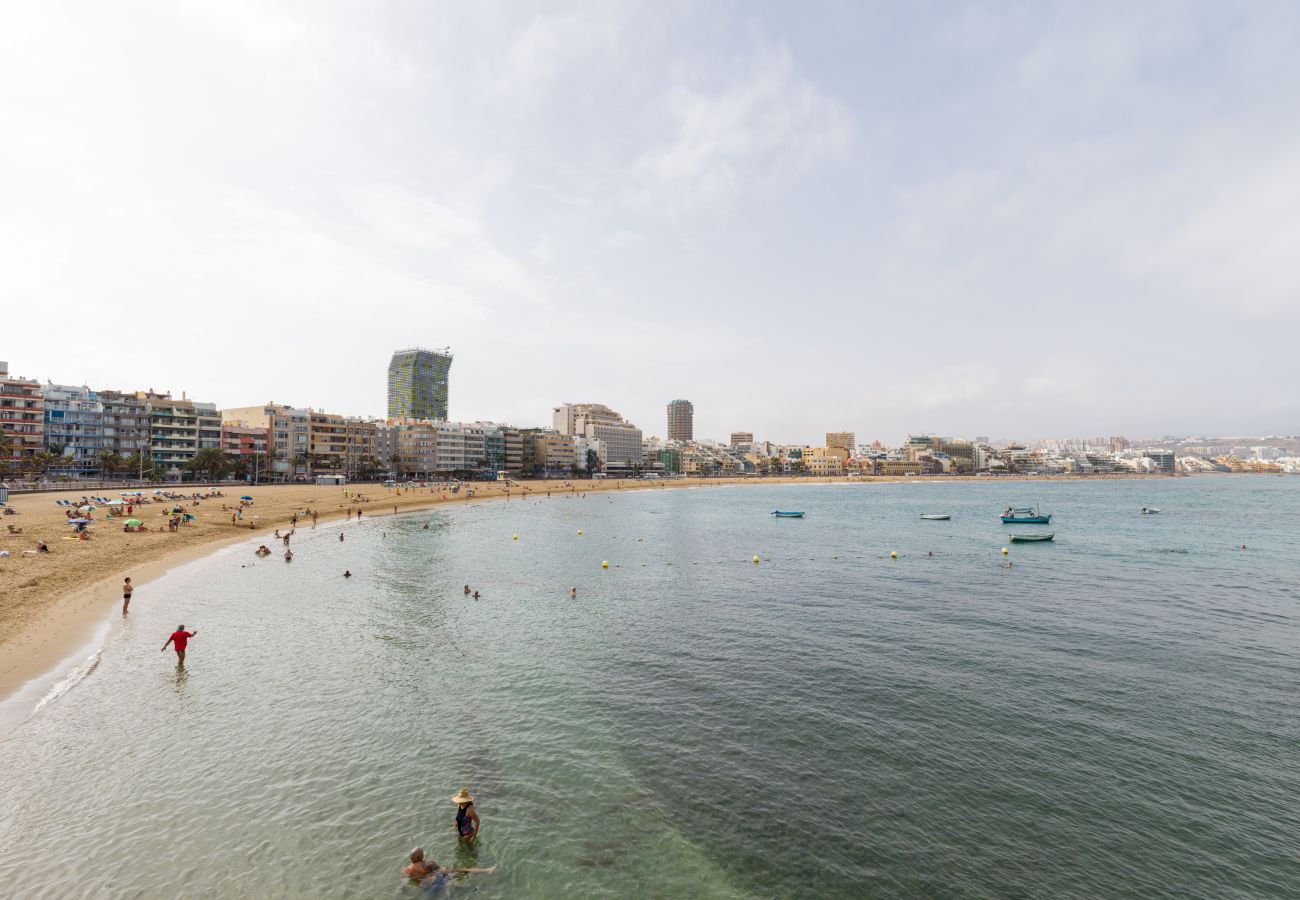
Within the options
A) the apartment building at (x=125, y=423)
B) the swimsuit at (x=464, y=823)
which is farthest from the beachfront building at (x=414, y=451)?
the swimsuit at (x=464, y=823)

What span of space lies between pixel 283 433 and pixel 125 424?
103 ft

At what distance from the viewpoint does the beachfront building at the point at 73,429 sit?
114250 millimetres

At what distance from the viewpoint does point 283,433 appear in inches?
5915

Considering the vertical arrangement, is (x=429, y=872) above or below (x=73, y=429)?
below

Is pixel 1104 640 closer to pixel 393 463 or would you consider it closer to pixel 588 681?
pixel 588 681

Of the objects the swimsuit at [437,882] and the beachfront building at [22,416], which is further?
the beachfront building at [22,416]

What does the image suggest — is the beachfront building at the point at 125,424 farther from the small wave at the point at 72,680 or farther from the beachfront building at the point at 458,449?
the small wave at the point at 72,680

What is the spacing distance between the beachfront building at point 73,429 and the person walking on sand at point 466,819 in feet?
469

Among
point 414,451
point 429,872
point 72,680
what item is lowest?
point 429,872

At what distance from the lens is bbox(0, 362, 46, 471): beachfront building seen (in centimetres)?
10706

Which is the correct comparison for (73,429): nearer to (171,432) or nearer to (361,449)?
(171,432)

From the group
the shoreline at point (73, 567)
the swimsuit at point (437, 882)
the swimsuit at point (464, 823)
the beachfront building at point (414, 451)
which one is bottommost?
the swimsuit at point (437, 882)

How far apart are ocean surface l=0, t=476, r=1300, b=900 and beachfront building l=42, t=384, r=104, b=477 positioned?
111m

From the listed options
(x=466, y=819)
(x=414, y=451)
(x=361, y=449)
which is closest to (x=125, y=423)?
(x=361, y=449)
